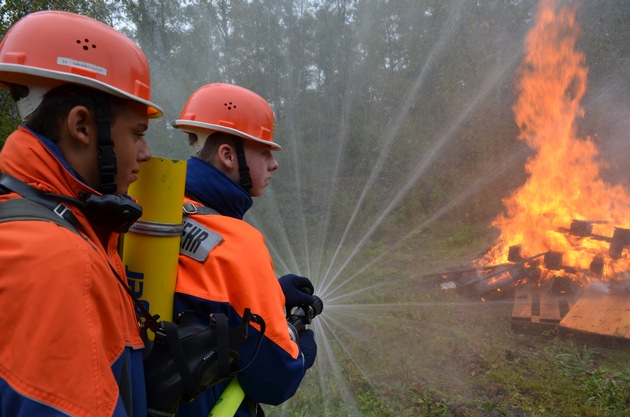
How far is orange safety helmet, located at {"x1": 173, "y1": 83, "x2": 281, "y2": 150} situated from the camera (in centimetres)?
271

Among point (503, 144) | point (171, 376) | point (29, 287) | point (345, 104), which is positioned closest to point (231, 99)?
point (171, 376)

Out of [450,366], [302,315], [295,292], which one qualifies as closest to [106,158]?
[295,292]

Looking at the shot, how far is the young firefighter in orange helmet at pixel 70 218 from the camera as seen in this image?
1040 mm

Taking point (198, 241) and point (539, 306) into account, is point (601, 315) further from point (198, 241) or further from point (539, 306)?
point (198, 241)

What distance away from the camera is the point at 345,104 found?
42.7 ft

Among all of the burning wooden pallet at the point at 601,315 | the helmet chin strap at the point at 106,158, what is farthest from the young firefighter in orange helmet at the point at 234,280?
the burning wooden pallet at the point at 601,315

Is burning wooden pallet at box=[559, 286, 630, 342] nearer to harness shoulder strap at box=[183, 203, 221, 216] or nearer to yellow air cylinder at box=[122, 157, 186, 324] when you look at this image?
harness shoulder strap at box=[183, 203, 221, 216]

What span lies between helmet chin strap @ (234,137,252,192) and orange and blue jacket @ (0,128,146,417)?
1330 mm

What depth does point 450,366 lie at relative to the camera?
5871 millimetres

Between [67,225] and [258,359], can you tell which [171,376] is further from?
[67,225]

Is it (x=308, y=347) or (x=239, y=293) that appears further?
(x=308, y=347)

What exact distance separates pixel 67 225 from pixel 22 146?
324 mm

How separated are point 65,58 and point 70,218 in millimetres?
631

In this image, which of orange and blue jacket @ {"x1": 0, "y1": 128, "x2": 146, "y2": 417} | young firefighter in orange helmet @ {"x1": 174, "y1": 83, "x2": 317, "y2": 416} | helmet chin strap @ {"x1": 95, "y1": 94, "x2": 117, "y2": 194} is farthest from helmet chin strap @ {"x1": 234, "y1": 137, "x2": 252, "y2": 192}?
orange and blue jacket @ {"x1": 0, "y1": 128, "x2": 146, "y2": 417}
